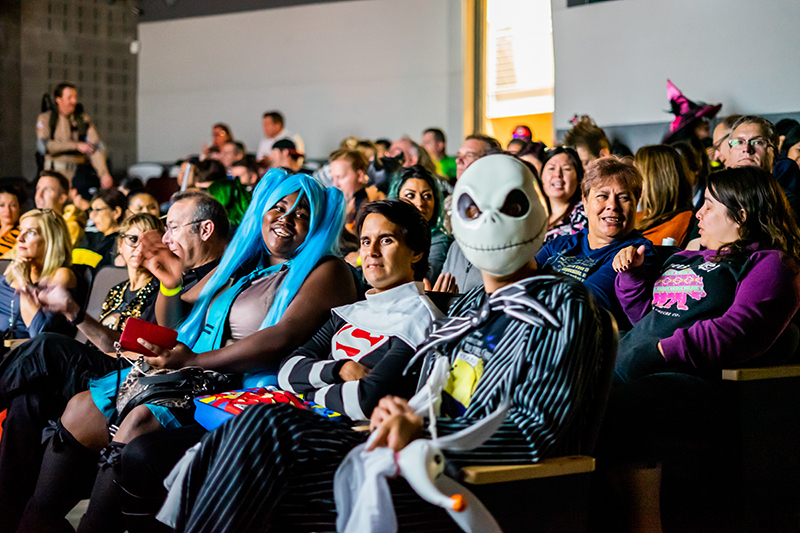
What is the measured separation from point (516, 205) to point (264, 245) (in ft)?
3.83

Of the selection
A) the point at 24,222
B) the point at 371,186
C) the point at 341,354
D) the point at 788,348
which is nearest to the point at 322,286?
the point at 341,354

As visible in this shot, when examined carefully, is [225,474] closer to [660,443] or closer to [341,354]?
[341,354]

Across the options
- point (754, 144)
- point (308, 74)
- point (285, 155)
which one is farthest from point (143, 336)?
point (308, 74)

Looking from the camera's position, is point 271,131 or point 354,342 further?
point 271,131

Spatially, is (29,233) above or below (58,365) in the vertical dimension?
above

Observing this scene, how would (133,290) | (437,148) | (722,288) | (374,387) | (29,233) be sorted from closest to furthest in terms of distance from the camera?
(374,387) → (722,288) → (133,290) → (29,233) → (437,148)

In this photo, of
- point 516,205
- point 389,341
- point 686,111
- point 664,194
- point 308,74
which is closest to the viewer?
point 516,205

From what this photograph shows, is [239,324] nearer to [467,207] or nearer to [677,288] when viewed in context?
[467,207]

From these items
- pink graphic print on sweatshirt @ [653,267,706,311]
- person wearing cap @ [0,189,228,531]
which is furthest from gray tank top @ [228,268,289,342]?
pink graphic print on sweatshirt @ [653,267,706,311]

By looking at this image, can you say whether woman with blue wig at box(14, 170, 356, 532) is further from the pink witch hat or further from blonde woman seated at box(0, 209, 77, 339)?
the pink witch hat

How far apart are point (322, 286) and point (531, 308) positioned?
3.11 feet

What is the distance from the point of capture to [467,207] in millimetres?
1612

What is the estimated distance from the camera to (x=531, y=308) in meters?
1.52

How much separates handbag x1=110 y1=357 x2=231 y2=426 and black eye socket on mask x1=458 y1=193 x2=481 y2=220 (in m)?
1.00
